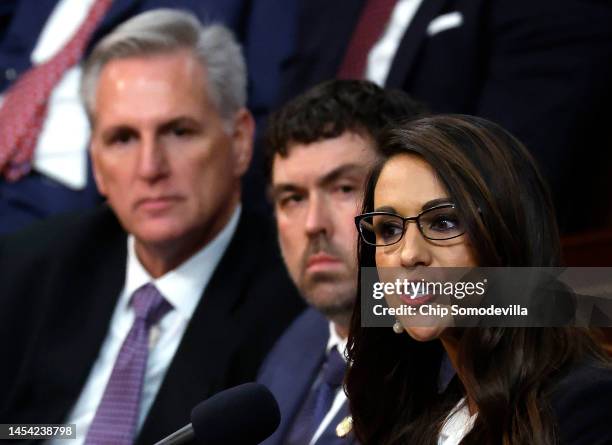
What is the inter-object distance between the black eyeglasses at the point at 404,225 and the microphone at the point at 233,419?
8.4 inches

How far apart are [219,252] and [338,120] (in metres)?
0.48

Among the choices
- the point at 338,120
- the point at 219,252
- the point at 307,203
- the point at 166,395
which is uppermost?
the point at 338,120

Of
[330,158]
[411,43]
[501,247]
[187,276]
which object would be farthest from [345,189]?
[501,247]

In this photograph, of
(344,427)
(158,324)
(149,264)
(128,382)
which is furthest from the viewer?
(149,264)

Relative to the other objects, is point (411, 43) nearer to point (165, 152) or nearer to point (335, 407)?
point (165, 152)

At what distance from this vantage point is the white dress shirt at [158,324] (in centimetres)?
214

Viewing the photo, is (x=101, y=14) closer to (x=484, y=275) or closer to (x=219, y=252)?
(x=219, y=252)

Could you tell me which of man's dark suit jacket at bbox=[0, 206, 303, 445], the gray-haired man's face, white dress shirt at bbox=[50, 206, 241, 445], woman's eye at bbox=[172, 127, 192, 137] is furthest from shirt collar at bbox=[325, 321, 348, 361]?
woman's eye at bbox=[172, 127, 192, 137]

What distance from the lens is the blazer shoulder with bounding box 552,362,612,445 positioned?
1.16 metres

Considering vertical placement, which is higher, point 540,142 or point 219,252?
point 540,142

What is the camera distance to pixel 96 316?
2.26 m

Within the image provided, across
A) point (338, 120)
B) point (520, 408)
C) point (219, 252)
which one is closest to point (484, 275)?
point (520, 408)

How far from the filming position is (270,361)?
77.7 inches

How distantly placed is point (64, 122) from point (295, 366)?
3.92 ft
